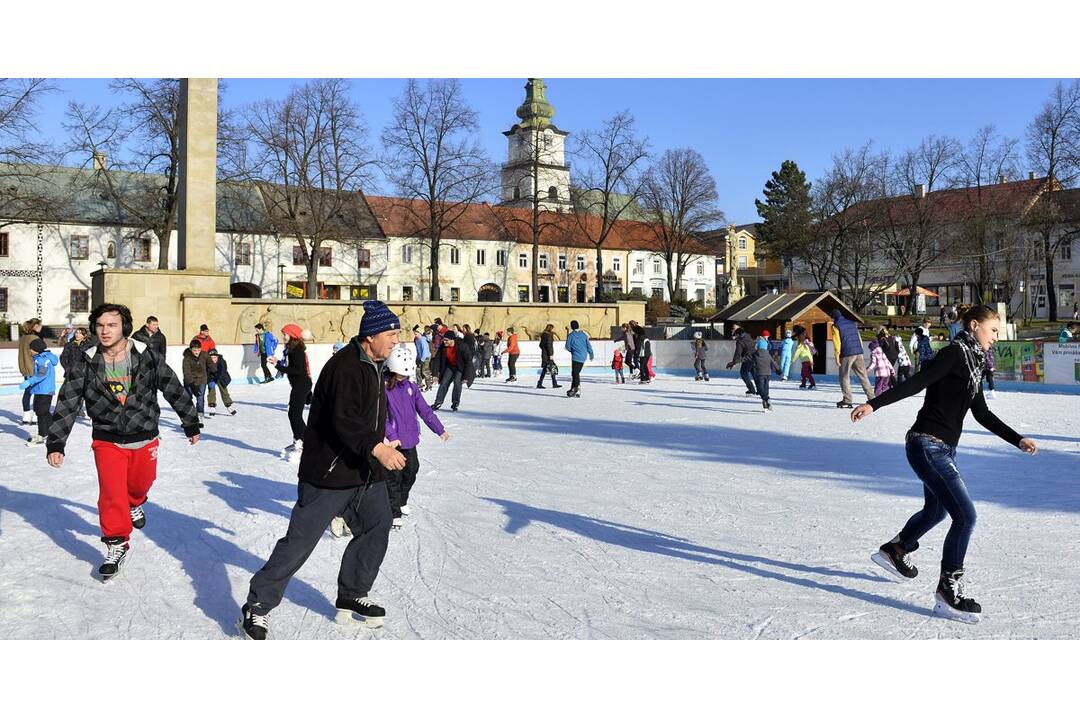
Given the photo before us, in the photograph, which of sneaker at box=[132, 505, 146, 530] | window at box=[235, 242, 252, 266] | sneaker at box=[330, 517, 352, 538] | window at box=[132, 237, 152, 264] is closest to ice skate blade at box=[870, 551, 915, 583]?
sneaker at box=[330, 517, 352, 538]

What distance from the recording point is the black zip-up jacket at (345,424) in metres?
4.00

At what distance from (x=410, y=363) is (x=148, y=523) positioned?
2.28 m

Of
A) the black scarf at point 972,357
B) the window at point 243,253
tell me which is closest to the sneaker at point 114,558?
the black scarf at point 972,357

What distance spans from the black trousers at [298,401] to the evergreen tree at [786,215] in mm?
44311

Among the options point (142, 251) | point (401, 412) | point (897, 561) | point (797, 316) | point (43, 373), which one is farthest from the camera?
point (142, 251)

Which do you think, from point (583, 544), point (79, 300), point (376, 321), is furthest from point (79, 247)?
point (376, 321)

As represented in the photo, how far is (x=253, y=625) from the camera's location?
4047 millimetres

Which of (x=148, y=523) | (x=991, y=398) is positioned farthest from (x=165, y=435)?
(x=991, y=398)

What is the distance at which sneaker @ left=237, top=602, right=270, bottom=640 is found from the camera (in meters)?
4.03

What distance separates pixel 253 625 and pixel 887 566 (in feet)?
10.7

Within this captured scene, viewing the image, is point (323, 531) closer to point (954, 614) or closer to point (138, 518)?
Result: point (138, 518)

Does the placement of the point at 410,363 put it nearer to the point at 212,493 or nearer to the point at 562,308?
the point at 212,493

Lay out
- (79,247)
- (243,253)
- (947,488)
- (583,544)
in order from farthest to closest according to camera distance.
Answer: (243,253) < (79,247) < (583,544) < (947,488)

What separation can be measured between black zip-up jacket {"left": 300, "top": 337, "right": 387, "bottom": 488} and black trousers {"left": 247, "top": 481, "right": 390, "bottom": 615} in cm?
8
